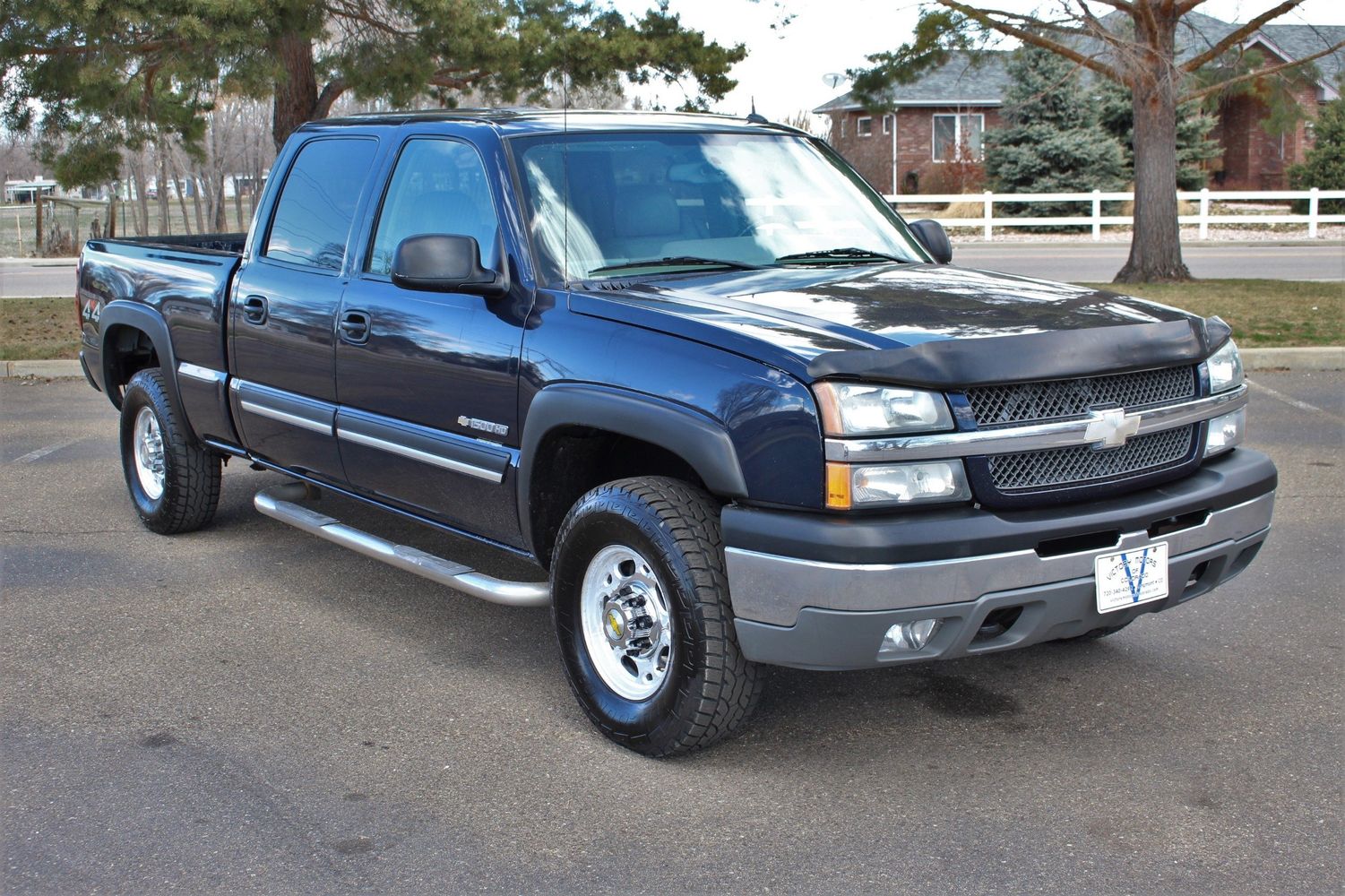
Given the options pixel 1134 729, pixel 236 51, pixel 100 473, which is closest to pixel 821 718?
pixel 1134 729

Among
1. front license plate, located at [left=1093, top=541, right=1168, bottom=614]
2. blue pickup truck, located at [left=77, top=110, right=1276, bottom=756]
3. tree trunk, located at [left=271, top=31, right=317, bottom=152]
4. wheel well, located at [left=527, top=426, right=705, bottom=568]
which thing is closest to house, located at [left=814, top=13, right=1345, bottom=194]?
tree trunk, located at [left=271, top=31, right=317, bottom=152]

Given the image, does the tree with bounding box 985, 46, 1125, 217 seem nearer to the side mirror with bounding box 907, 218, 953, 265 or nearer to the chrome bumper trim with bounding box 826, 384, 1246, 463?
the side mirror with bounding box 907, 218, 953, 265

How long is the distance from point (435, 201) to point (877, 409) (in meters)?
2.15

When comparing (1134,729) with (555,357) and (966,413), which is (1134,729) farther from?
(555,357)

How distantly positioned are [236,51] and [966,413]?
36.7 ft

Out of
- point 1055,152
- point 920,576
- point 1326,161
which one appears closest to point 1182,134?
point 1326,161

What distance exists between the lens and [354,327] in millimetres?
5082

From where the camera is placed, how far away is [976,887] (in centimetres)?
329

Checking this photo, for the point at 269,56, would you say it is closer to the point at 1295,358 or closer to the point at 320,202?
the point at 320,202

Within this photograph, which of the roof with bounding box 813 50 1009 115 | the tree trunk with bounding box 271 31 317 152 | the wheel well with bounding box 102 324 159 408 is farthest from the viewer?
the roof with bounding box 813 50 1009 115

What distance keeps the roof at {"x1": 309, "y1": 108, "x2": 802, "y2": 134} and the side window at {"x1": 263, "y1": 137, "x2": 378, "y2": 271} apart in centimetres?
16

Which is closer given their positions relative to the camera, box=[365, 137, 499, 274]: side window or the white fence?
box=[365, 137, 499, 274]: side window

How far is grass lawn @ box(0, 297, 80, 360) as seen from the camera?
12.4 meters

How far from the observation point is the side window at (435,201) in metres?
4.76
